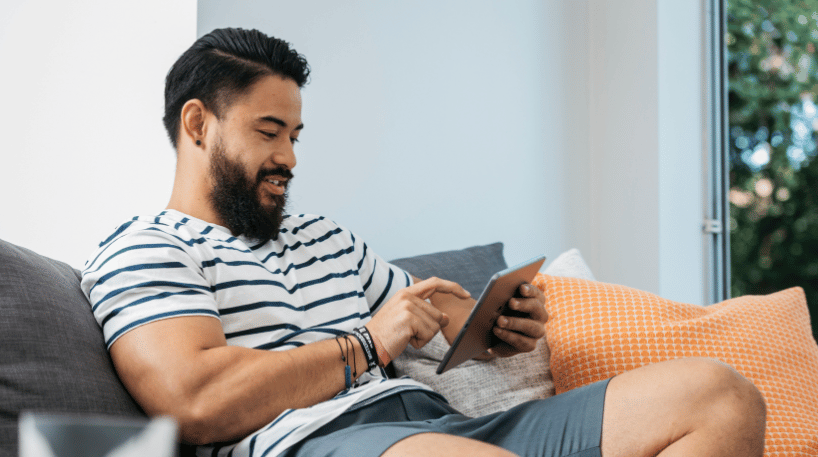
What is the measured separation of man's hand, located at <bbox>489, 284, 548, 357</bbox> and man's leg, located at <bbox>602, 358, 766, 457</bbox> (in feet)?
0.90

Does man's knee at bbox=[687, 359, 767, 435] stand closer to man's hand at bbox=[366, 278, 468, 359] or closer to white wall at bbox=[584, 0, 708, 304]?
man's hand at bbox=[366, 278, 468, 359]

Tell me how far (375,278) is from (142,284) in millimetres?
525

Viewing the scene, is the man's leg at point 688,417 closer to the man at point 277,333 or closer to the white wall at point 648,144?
the man at point 277,333

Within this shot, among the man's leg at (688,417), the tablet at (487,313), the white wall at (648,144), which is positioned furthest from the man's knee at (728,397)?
the white wall at (648,144)

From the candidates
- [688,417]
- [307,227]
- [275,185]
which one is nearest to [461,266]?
[307,227]

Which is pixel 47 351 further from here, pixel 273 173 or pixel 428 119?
pixel 428 119

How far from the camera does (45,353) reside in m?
0.79

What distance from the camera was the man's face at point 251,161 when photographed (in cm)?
115

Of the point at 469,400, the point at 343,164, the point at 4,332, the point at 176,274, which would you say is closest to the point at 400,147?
the point at 343,164

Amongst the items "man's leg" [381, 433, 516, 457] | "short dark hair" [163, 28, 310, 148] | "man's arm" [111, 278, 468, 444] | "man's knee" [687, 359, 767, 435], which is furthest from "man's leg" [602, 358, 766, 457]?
"short dark hair" [163, 28, 310, 148]

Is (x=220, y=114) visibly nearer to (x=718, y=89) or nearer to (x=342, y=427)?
(x=342, y=427)

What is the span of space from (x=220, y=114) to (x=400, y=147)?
0.79 meters

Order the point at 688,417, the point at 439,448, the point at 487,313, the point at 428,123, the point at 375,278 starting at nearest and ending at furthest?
the point at 439,448 < the point at 688,417 < the point at 487,313 < the point at 375,278 < the point at 428,123

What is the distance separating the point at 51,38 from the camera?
132cm
